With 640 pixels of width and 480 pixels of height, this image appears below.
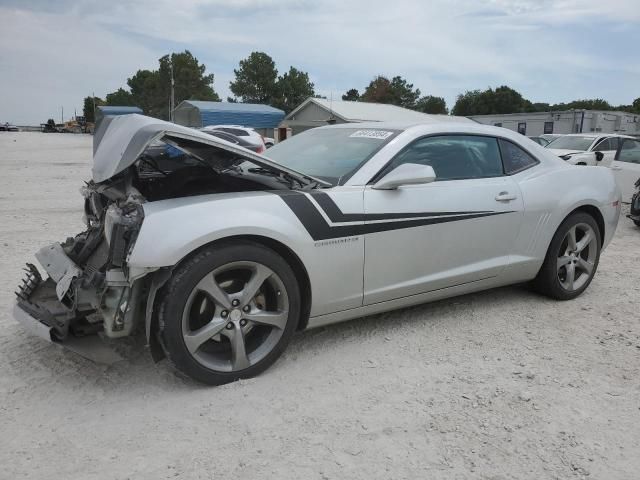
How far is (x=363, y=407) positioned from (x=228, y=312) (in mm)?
863

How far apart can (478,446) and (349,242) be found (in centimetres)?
129

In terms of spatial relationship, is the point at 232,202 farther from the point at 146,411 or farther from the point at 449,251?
the point at 449,251

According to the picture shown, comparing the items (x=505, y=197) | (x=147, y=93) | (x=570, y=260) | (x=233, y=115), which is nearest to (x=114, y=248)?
(x=505, y=197)

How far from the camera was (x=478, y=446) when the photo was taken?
2369 mm

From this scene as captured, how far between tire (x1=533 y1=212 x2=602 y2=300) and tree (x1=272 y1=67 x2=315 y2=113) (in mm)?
74197

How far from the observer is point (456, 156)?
12.3ft

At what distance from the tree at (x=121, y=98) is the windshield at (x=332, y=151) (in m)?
90.3

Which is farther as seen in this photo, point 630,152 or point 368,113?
point 368,113

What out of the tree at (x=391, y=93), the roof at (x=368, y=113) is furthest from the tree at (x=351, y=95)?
the roof at (x=368, y=113)

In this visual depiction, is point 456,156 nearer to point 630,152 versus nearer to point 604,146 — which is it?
point 630,152

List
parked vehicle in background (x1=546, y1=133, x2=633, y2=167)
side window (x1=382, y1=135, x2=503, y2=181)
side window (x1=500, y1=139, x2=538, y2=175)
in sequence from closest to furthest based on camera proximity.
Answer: side window (x1=382, y1=135, x2=503, y2=181)
side window (x1=500, y1=139, x2=538, y2=175)
parked vehicle in background (x1=546, y1=133, x2=633, y2=167)

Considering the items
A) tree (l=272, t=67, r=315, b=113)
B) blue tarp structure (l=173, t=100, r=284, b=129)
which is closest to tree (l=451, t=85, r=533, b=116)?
tree (l=272, t=67, r=315, b=113)

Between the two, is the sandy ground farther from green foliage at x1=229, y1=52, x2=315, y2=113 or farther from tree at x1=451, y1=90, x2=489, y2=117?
tree at x1=451, y1=90, x2=489, y2=117

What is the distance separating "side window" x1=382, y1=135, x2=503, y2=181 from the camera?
3.53m
